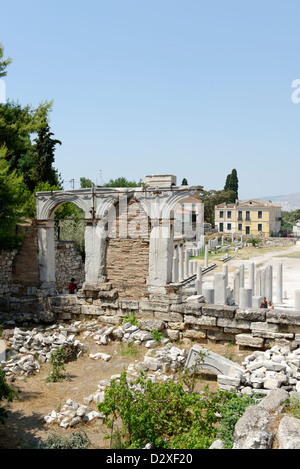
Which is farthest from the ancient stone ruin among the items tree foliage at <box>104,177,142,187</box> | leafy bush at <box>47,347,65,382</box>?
tree foliage at <box>104,177,142,187</box>

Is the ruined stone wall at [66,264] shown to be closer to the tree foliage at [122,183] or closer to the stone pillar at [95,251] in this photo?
the stone pillar at [95,251]

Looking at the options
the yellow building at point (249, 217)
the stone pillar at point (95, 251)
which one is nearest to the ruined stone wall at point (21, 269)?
the stone pillar at point (95, 251)

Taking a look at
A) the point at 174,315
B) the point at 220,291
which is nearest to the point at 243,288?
the point at 220,291

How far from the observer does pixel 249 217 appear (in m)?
66.5

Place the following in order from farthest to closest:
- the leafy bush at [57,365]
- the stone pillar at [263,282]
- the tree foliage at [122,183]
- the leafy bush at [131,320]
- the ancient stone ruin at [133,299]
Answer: the tree foliage at [122,183] < the stone pillar at [263,282] < the leafy bush at [131,320] < the ancient stone ruin at [133,299] < the leafy bush at [57,365]

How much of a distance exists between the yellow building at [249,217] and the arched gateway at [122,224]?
5635 centimetres

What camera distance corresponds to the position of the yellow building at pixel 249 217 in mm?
65625

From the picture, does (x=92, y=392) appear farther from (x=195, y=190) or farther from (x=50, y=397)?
(x=195, y=190)

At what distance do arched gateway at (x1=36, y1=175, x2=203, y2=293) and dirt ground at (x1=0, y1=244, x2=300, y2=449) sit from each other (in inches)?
90.7

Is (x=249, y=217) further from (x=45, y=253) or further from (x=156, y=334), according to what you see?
(x=156, y=334)

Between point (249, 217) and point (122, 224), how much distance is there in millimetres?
57747

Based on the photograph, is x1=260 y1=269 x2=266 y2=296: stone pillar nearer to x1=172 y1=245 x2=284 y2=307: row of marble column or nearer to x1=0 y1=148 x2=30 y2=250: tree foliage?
x1=172 y1=245 x2=284 y2=307: row of marble column
